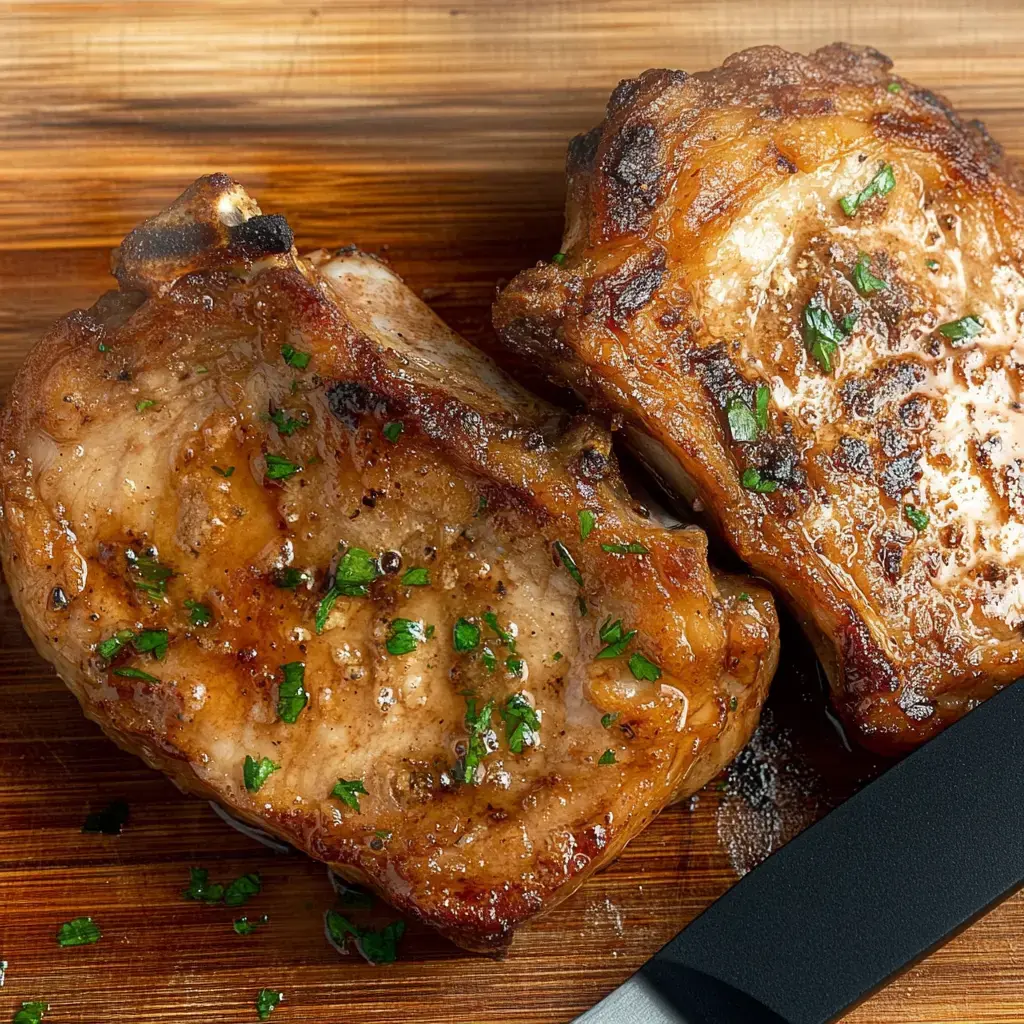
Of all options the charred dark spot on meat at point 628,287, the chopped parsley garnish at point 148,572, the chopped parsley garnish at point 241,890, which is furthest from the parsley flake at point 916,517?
the chopped parsley garnish at point 241,890

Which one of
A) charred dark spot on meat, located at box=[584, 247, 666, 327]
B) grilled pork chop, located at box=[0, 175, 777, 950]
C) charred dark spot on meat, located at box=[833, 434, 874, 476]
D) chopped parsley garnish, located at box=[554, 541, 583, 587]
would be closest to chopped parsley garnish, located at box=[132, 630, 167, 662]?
grilled pork chop, located at box=[0, 175, 777, 950]

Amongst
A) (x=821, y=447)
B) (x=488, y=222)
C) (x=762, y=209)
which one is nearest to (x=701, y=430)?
(x=821, y=447)

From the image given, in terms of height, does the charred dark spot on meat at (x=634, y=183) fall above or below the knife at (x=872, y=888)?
above

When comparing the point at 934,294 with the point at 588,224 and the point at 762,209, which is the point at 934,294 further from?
the point at 588,224

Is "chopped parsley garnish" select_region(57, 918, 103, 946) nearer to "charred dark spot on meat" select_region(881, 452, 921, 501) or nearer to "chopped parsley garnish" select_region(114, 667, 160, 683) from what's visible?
"chopped parsley garnish" select_region(114, 667, 160, 683)

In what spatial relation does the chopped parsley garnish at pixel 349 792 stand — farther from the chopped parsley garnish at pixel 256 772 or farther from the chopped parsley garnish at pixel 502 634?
the chopped parsley garnish at pixel 502 634

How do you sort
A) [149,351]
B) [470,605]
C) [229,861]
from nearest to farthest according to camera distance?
[470,605]
[149,351]
[229,861]
